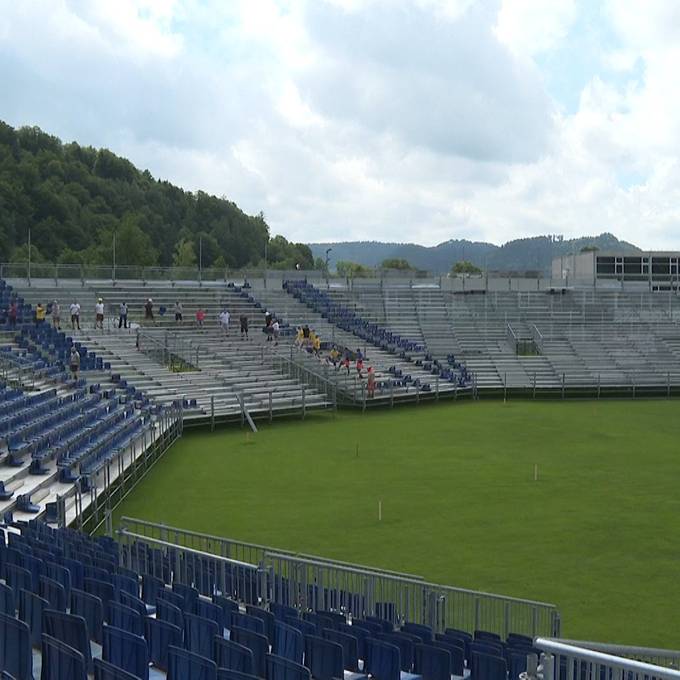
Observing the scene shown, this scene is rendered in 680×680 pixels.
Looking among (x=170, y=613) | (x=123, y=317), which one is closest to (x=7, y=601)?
(x=170, y=613)

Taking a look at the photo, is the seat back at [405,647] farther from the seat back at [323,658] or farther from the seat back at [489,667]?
the seat back at [323,658]

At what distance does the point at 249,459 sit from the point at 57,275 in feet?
63.5

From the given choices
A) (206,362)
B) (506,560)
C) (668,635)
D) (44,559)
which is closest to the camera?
(44,559)

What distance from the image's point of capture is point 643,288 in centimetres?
5300

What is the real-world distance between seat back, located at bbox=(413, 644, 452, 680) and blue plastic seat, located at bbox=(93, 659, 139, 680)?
292cm

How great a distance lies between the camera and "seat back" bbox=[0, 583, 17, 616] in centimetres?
812

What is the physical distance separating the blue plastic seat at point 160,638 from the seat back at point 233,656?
25.0 inches

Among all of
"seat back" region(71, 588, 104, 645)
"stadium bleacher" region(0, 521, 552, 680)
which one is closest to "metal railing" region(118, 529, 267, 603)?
"stadium bleacher" region(0, 521, 552, 680)

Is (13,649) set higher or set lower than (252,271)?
Result: lower

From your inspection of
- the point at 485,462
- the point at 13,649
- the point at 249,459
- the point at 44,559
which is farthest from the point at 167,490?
the point at 13,649

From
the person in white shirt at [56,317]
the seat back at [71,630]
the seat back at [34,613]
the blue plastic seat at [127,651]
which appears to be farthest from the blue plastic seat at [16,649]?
the person in white shirt at [56,317]

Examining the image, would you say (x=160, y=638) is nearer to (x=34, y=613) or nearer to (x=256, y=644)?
(x=256, y=644)

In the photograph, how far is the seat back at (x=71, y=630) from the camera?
6840mm

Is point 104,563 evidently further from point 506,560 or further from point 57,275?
point 57,275
